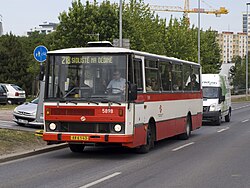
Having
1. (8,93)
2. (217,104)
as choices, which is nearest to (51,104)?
(217,104)

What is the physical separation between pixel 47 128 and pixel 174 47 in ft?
162

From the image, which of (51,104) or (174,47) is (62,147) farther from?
(174,47)

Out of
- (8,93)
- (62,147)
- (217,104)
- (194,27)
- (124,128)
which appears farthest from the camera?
(194,27)

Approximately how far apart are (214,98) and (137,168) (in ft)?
54.6

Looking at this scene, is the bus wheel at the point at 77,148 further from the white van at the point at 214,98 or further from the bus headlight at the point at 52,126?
the white van at the point at 214,98

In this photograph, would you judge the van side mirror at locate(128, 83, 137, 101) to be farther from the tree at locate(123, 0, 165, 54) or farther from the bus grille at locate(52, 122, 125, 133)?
the tree at locate(123, 0, 165, 54)

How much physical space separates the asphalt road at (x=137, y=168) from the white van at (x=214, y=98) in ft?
33.1

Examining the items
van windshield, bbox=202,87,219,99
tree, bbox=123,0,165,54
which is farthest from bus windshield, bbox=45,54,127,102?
tree, bbox=123,0,165,54

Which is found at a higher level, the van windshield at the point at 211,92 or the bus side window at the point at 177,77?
the bus side window at the point at 177,77

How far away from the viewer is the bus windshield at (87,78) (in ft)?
46.8

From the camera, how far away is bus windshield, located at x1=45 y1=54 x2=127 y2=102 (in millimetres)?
14258

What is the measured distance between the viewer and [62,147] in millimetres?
17344

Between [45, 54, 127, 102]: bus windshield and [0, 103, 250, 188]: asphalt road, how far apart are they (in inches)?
64.0

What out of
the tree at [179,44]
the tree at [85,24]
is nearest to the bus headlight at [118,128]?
the tree at [85,24]
